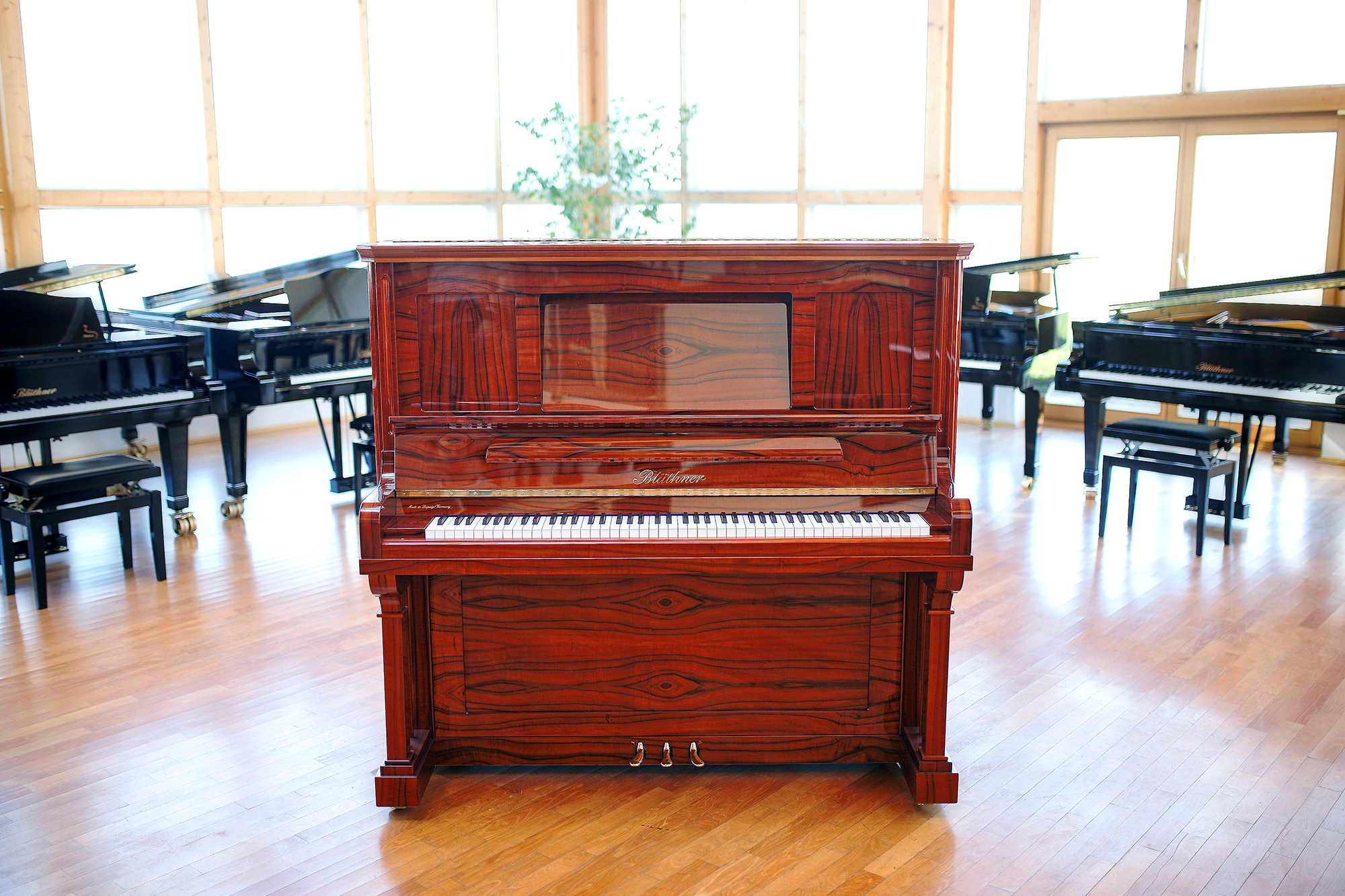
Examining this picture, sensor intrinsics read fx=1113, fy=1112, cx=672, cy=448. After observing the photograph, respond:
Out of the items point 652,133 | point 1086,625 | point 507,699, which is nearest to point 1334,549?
point 1086,625

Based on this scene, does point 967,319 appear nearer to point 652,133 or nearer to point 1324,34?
point 1324,34

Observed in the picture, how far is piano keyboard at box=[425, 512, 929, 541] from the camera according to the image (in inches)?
112

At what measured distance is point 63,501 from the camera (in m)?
4.84

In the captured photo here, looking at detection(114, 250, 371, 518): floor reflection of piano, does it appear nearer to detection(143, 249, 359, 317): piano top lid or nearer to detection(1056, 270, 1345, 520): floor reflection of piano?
detection(143, 249, 359, 317): piano top lid

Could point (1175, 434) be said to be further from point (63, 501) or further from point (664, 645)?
point (63, 501)

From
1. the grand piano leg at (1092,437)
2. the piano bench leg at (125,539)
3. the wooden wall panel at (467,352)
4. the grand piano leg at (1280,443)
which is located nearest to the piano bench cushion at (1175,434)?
the grand piano leg at (1092,437)

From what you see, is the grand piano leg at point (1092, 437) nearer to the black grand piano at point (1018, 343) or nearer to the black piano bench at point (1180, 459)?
the black grand piano at point (1018, 343)

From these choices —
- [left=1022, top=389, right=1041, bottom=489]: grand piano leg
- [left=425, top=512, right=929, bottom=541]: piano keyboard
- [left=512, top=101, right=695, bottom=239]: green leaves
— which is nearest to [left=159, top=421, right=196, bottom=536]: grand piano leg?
[left=425, top=512, right=929, bottom=541]: piano keyboard

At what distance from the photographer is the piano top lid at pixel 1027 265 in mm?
6551

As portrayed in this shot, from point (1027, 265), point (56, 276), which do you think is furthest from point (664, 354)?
point (1027, 265)

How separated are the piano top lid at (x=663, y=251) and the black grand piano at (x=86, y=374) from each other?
2807 mm

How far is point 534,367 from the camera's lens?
302cm

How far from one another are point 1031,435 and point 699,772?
156 inches

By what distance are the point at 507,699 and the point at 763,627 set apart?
2.50 ft
